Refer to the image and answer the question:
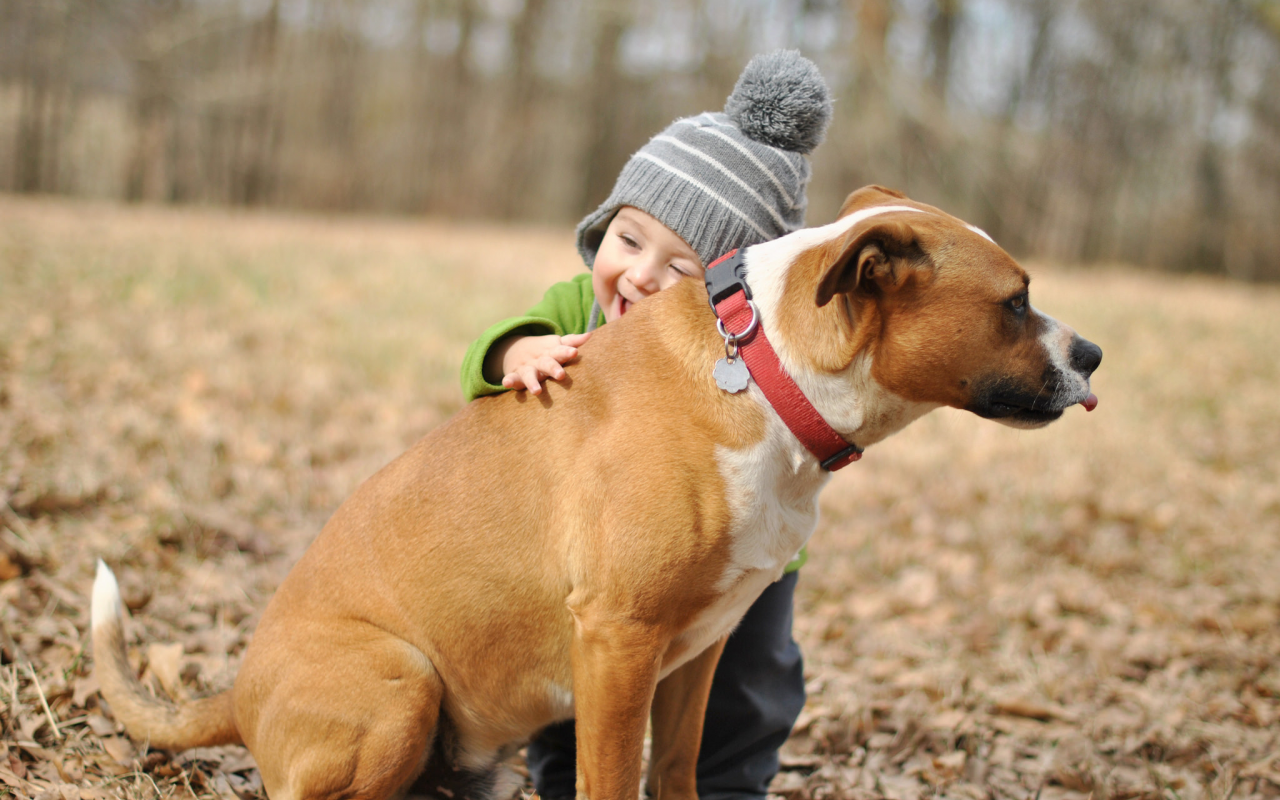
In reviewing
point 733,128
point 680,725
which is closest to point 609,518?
point 680,725

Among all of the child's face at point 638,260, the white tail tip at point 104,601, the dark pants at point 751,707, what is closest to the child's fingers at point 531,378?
the child's face at point 638,260

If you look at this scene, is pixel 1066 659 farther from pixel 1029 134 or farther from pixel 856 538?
pixel 1029 134

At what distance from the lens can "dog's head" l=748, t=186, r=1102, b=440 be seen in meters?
2.21

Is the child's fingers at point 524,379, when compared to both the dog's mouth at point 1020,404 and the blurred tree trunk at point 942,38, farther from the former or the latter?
the blurred tree trunk at point 942,38

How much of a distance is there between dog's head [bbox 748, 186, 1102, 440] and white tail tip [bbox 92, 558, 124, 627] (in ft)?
7.55

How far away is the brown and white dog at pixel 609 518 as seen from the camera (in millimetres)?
2197

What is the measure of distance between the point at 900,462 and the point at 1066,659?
7.82ft

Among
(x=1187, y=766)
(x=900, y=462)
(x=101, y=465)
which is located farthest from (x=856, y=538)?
(x=101, y=465)

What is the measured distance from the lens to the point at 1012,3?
66.1 feet

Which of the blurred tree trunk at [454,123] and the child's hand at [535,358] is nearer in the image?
the child's hand at [535,358]

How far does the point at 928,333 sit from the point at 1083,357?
45 centimetres

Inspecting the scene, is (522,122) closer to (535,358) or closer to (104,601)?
(104,601)

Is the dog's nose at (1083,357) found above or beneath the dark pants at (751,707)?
above

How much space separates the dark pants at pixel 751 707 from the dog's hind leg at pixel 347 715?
0.89 meters
